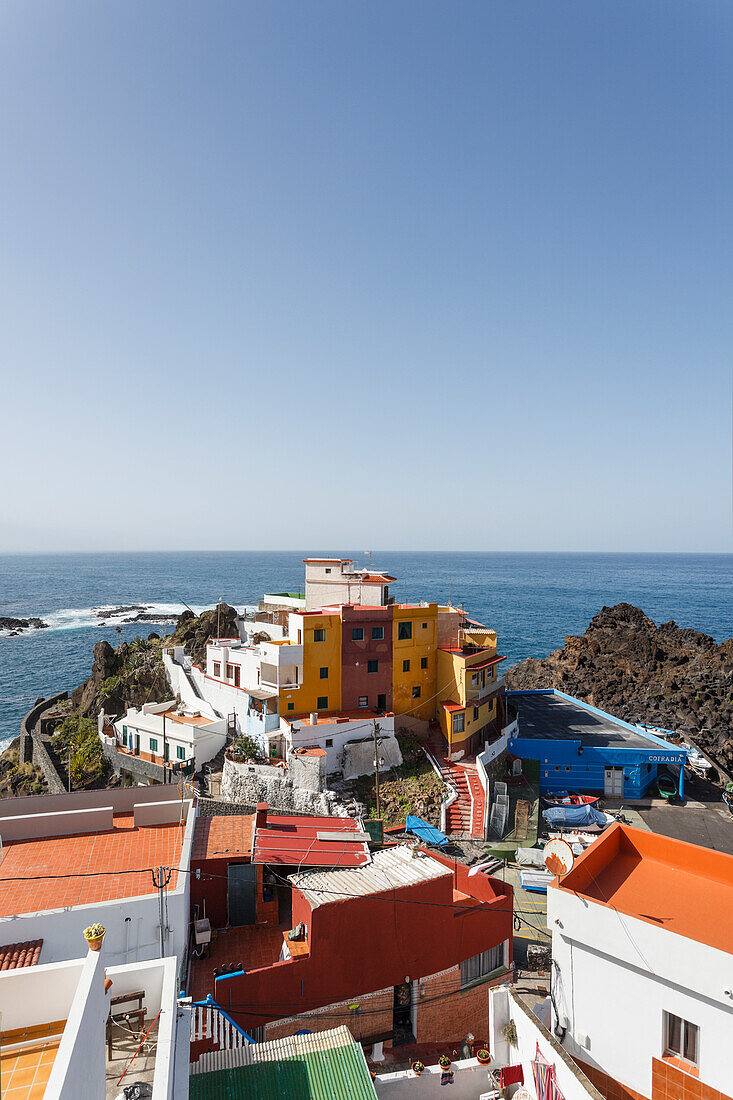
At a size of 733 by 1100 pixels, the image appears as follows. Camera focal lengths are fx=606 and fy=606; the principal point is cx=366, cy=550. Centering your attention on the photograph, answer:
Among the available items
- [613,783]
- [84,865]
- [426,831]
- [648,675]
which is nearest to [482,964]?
[426,831]

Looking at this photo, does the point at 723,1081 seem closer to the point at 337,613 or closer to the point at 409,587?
the point at 337,613

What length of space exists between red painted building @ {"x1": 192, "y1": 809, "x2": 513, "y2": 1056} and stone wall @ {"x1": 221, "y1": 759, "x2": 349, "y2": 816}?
9.98 meters

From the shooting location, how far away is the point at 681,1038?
10188 mm

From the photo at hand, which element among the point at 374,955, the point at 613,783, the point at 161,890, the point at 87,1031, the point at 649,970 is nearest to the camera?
the point at 87,1031

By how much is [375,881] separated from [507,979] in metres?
5.04

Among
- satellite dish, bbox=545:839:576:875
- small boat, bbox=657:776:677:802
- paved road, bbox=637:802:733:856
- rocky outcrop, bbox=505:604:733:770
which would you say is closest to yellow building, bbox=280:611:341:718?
paved road, bbox=637:802:733:856

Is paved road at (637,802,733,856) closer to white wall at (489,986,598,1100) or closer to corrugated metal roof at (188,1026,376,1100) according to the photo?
white wall at (489,986,598,1100)

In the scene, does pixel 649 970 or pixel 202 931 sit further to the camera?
pixel 202 931

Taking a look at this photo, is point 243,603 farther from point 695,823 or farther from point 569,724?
point 695,823

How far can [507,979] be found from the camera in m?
16.4

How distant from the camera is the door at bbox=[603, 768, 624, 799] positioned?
33688mm

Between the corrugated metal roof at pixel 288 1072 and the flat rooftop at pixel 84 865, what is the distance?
14.8ft

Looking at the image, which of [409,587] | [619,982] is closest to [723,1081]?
[619,982]

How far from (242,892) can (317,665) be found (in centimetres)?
1498
